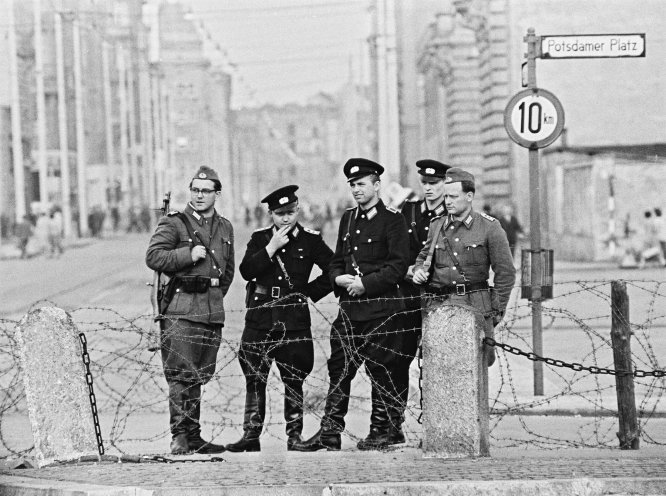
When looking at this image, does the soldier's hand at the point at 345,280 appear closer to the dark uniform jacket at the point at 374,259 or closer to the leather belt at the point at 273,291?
the dark uniform jacket at the point at 374,259

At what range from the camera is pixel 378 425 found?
966 cm

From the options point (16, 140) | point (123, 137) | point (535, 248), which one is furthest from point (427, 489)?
point (123, 137)

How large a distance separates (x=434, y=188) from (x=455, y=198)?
2.22ft

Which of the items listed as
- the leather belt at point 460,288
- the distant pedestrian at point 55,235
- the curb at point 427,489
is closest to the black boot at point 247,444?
the leather belt at point 460,288

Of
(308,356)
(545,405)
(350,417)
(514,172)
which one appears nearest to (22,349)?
(308,356)

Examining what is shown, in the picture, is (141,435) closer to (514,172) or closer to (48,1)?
(514,172)

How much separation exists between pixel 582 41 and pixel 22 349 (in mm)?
5705

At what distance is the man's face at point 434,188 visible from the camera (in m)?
10.3

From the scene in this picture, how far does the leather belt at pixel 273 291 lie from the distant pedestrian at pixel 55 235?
38503mm

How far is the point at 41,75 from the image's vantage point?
166 ft

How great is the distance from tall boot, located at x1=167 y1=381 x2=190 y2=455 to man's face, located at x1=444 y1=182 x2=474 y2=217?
6.61 ft

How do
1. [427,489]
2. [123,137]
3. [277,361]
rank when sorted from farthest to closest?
1. [123,137]
2. [277,361]
3. [427,489]

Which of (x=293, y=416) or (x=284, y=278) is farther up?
(x=284, y=278)

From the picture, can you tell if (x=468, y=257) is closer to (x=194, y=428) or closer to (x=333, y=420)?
(x=333, y=420)
